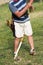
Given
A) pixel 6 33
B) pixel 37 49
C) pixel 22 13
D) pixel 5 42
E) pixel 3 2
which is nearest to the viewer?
pixel 22 13

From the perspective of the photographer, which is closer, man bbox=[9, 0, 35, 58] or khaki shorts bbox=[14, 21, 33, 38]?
man bbox=[9, 0, 35, 58]

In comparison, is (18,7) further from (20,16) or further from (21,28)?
(21,28)

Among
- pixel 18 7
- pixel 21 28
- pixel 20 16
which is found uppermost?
pixel 18 7

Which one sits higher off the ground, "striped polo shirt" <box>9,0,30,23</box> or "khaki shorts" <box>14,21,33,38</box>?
"striped polo shirt" <box>9,0,30,23</box>

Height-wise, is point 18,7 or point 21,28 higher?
point 18,7

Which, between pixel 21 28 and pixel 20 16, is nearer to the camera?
pixel 20 16

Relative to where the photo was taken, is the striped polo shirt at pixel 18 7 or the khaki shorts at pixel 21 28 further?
the khaki shorts at pixel 21 28

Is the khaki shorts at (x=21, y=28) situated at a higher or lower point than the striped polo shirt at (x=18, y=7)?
lower

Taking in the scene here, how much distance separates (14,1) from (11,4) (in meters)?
0.09

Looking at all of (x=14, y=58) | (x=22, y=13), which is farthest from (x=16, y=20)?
(x=14, y=58)

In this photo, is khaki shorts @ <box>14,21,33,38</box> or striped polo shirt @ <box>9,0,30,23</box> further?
khaki shorts @ <box>14,21,33,38</box>

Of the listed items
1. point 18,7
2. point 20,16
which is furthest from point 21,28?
point 18,7

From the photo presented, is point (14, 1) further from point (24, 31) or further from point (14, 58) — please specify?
point (14, 58)

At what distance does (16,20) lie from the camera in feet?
20.4
